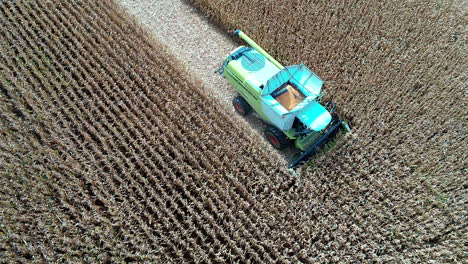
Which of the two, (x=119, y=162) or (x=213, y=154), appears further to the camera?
(x=213, y=154)

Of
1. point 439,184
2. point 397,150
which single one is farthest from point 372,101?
point 439,184

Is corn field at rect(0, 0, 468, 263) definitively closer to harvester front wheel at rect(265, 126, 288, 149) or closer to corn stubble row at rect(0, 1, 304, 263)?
corn stubble row at rect(0, 1, 304, 263)

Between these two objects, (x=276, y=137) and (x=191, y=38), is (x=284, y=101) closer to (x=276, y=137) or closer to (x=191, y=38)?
(x=276, y=137)

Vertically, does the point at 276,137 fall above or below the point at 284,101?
below

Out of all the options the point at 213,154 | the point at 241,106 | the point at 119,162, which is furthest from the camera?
the point at 241,106

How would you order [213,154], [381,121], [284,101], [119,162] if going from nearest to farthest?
[119,162]
[213,154]
[284,101]
[381,121]

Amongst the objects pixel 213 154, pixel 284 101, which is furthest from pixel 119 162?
pixel 284 101

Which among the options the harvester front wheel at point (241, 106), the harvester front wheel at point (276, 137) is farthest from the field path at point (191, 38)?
the harvester front wheel at point (276, 137)

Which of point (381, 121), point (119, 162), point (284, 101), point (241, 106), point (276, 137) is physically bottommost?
point (119, 162)

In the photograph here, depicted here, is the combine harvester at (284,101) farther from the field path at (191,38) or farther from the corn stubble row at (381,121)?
the field path at (191,38)
